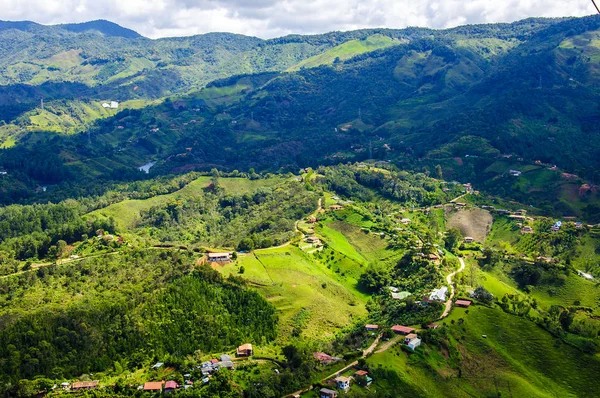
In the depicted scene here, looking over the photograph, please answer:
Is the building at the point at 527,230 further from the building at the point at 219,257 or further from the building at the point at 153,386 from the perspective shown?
the building at the point at 153,386

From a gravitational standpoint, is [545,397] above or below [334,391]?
below

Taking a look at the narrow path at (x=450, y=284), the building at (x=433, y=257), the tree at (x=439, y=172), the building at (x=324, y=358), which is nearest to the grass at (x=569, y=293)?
the narrow path at (x=450, y=284)

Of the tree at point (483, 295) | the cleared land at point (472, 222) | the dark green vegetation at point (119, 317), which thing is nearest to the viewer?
the dark green vegetation at point (119, 317)

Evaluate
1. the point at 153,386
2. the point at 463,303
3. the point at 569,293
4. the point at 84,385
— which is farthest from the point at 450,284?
the point at 84,385

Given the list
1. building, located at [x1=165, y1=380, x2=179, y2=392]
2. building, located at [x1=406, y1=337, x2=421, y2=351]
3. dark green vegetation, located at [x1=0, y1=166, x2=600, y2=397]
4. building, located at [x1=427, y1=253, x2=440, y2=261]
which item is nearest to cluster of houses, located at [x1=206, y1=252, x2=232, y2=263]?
dark green vegetation, located at [x1=0, y1=166, x2=600, y2=397]

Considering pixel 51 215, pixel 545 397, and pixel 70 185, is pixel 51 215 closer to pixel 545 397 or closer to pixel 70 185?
pixel 70 185

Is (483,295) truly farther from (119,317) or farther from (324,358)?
(119,317)

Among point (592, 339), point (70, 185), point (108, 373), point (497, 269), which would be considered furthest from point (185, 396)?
point (70, 185)
